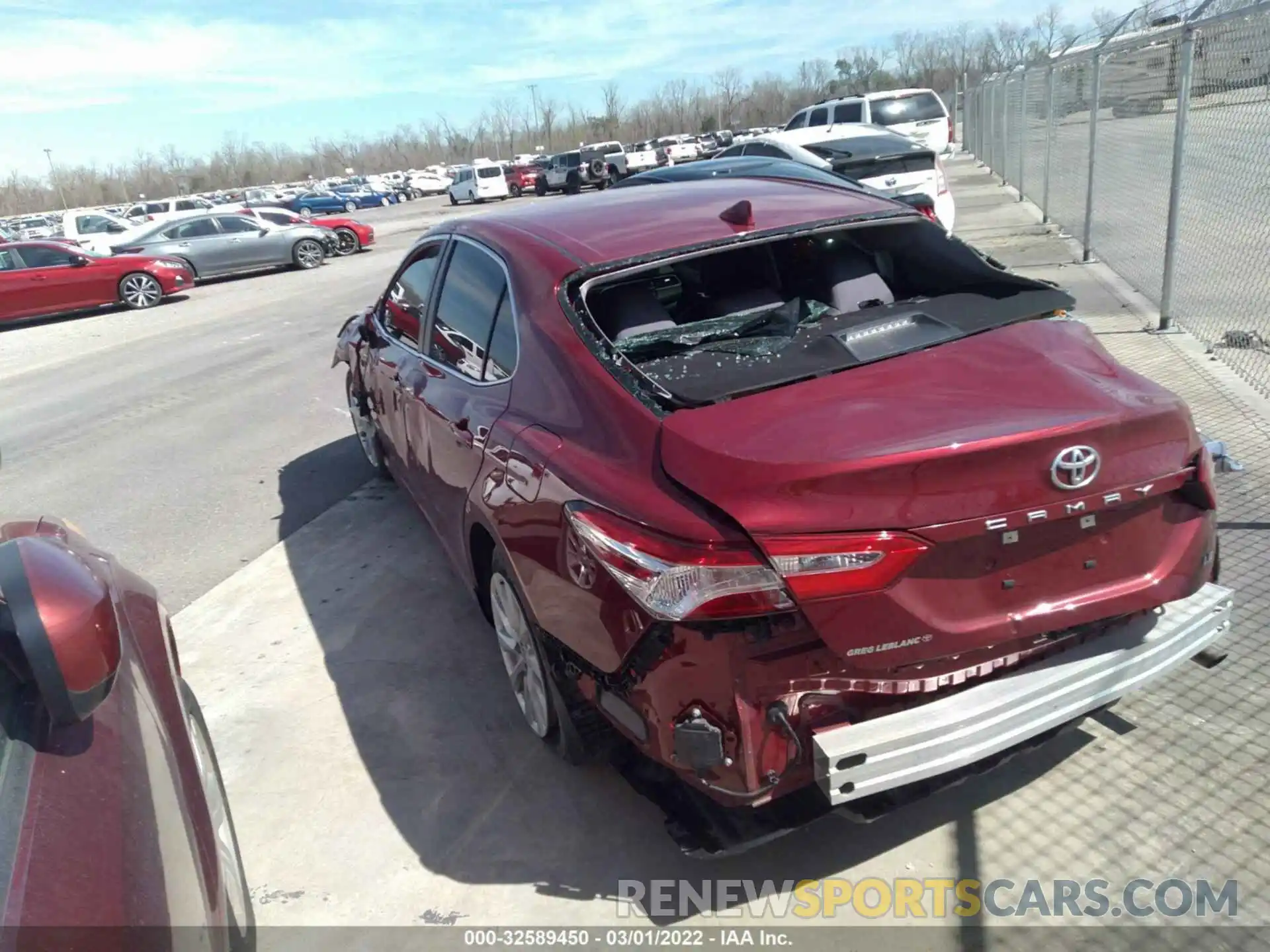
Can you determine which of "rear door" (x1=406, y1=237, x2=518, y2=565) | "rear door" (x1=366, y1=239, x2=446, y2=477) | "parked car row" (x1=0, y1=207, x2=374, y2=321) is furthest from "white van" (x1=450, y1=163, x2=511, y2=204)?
"rear door" (x1=406, y1=237, x2=518, y2=565)

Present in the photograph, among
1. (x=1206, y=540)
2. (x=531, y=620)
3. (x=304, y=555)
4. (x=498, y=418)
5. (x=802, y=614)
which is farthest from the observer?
(x=304, y=555)

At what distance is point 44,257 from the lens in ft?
56.0

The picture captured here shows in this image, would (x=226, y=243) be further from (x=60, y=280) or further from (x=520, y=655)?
(x=520, y=655)

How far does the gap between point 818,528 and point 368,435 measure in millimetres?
4694

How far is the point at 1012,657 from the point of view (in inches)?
101

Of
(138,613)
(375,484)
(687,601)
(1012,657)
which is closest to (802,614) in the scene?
(687,601)

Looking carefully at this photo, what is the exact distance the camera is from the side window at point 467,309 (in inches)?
142

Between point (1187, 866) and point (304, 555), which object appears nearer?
point (1187, 866)

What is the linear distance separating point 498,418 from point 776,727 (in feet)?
4.87

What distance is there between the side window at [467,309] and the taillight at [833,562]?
148 centimetres

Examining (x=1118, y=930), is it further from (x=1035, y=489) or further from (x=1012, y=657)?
(x=1035, y=489)

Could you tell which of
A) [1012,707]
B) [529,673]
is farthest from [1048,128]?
[1012,707]

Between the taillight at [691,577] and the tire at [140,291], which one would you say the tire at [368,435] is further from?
the tire at [140,291]

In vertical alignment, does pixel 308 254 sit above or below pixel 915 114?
below
